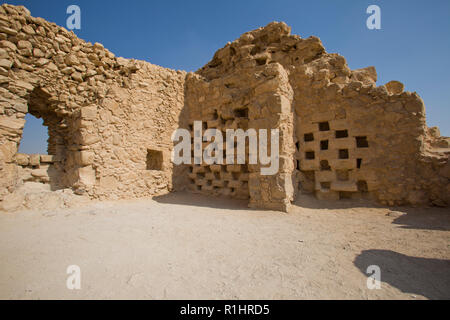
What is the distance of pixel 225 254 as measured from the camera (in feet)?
8.32

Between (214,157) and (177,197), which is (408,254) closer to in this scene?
(214,157)

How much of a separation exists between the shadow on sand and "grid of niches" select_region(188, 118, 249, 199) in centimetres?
368

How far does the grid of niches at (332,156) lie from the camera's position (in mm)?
5035

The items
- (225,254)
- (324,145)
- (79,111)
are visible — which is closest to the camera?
(225,254)

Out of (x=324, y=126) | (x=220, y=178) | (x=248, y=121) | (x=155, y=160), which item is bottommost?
(x=220, y=178)

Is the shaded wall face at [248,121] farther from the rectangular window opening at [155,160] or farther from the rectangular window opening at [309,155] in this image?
the rectangular window opening at [155,160]

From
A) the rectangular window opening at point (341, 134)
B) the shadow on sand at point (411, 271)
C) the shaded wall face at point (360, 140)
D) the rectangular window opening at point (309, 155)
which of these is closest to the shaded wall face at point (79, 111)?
the rectangular window opening at point (309, 155)

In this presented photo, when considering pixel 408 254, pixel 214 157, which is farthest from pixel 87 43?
pixel 408 254
